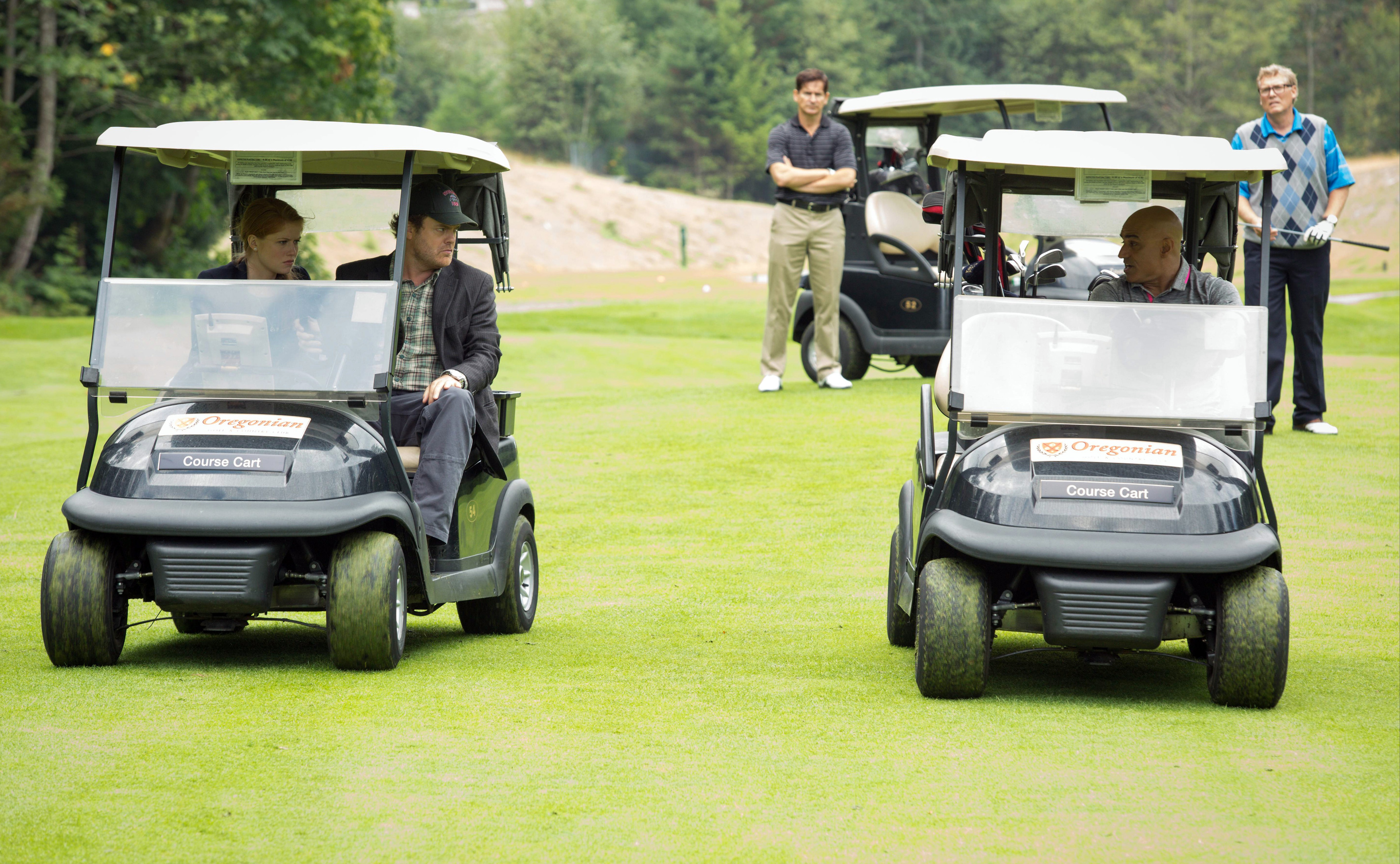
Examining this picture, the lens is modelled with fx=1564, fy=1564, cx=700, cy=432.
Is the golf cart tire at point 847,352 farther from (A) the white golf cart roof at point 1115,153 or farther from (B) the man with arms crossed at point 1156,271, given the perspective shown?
(A) the white golf cart roof at point 1115,153

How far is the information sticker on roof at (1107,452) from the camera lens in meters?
4.14

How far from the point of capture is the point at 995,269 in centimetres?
511

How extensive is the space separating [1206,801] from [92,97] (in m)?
24.2

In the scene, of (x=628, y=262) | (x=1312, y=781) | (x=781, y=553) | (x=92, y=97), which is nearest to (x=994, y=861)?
(x=1312, y=781)

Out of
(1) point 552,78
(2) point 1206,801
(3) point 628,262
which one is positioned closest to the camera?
(2) point 1206,801

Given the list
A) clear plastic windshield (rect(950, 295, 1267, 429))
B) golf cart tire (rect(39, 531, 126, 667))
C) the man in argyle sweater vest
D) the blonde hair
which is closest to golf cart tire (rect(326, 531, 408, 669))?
golf cart tire (rect(39, 531, 126, 667))

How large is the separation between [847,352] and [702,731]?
842cm

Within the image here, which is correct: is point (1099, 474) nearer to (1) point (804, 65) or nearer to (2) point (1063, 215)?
(2) point (1063, 215)

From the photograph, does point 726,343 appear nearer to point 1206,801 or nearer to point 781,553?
point 781,553

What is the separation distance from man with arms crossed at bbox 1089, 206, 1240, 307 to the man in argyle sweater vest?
11.7ft

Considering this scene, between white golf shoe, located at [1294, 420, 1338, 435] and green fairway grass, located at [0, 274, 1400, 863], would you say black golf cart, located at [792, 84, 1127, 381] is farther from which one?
green fairway grass, located at [0, 274, 1400, 863]

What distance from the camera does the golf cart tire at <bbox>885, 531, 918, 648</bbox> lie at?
194 inches

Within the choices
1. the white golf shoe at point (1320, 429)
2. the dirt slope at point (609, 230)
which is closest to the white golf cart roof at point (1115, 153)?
the white golf shoe at point (1320, 429)

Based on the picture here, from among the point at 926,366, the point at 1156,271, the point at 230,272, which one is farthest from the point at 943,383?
the point at 926,366
